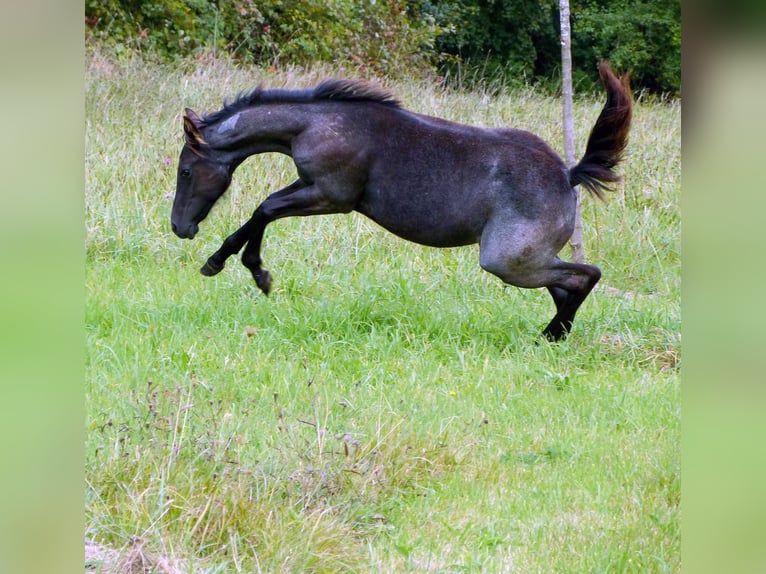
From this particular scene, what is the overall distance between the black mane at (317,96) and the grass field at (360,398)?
51.2 inches

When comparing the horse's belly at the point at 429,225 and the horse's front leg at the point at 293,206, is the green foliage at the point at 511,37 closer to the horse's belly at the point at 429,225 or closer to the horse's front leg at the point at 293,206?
the horse's belly at the point at 429,225

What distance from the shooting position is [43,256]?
107 centimetres

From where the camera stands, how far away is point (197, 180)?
516 cm

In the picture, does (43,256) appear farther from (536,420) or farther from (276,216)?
(276,216)

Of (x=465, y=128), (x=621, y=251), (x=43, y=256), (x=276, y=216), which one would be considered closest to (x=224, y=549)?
(x=43, y=256)

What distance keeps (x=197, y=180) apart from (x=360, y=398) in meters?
1.70

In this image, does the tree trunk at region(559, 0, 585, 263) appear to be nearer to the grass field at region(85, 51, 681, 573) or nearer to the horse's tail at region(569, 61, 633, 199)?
the horse's tail at region(569, 61, 633, 199)

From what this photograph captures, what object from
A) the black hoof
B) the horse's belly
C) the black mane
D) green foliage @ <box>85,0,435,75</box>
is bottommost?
the black hoof

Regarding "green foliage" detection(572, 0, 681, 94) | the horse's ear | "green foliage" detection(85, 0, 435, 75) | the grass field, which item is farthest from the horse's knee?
"green foliage" detection(85, 0, 435, 75)

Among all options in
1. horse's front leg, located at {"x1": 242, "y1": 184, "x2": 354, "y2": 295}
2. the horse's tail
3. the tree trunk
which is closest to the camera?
the horse's tail

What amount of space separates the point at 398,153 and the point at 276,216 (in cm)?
83

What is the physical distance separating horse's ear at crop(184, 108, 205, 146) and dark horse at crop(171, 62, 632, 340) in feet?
0.04

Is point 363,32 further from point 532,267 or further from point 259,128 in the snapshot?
point 532,267

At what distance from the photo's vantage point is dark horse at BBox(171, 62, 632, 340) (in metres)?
5.16
